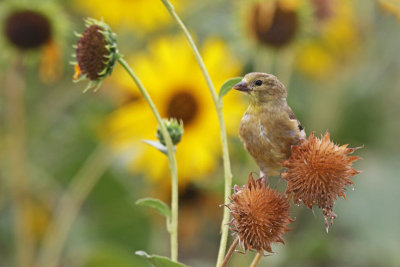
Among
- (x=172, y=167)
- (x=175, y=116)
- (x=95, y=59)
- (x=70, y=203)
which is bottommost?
(x=70, y=203)

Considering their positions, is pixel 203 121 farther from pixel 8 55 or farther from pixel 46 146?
pixel 46 146

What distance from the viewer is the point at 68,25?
1.24m

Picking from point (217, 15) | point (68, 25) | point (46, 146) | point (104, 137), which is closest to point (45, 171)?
point (46, 146)

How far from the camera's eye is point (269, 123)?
0.56 metres

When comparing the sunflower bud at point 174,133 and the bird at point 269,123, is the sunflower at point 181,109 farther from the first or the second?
the bird at point 269,123

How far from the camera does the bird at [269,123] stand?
0.56 meters

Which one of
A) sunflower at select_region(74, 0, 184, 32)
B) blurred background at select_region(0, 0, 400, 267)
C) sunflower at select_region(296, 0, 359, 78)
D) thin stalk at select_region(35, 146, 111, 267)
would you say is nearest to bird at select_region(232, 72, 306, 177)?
blurred background at select_region(0, 0, 400, 267)

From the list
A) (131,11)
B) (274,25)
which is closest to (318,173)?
(274,25)

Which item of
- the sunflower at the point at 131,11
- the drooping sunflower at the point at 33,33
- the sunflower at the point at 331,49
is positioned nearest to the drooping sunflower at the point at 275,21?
the drooping sunflower at the point at 33,33

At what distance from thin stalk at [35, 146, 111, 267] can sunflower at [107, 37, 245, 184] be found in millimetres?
84

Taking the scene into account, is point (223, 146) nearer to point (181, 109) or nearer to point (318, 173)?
point (318, 173)

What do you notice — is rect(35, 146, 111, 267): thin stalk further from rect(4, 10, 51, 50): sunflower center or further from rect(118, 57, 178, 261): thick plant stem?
rect(118, 57, 178, 261): thick plant stem

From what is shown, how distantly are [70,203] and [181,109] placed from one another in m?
0.29

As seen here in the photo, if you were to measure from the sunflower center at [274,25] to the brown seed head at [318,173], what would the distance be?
66 centimetres
